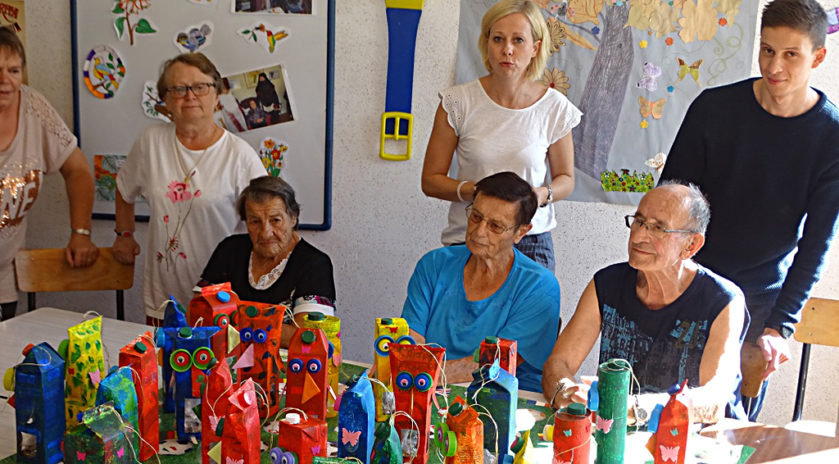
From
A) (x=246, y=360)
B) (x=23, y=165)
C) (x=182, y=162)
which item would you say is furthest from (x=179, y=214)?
(x=246, y=360)

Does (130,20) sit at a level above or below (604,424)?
above

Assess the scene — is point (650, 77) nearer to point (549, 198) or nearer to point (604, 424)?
point (549, 198)

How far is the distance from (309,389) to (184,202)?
4.16 ft

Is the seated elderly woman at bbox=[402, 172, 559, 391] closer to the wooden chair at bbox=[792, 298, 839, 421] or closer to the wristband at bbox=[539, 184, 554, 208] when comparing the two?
the wristband at bbox=[539, 184, 554, 208]

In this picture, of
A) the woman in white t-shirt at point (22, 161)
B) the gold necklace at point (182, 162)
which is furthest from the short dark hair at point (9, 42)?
the gold necklace at point (182, 162)

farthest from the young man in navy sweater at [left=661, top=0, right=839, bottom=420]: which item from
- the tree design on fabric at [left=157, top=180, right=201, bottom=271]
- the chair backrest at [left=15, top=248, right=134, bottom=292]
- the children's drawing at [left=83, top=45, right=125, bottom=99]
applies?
the children's drawing at [left=83, top=45, right=125, bottom=99]

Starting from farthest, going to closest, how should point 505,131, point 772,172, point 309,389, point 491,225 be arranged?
1. point 505,131
2. point 491,225
3. point 772,172
4. point 309,389

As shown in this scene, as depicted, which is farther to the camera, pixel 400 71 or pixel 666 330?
pixel 400 71

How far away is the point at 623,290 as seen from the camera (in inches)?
82.7

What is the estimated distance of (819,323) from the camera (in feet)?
7.47

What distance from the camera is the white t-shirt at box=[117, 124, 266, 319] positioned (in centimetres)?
269

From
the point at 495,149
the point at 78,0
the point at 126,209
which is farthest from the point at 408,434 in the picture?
the point at 78,0

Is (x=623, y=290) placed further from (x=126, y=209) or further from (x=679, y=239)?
(x=126, y=209)

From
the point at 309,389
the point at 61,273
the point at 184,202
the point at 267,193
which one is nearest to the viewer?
the point at 309,389
